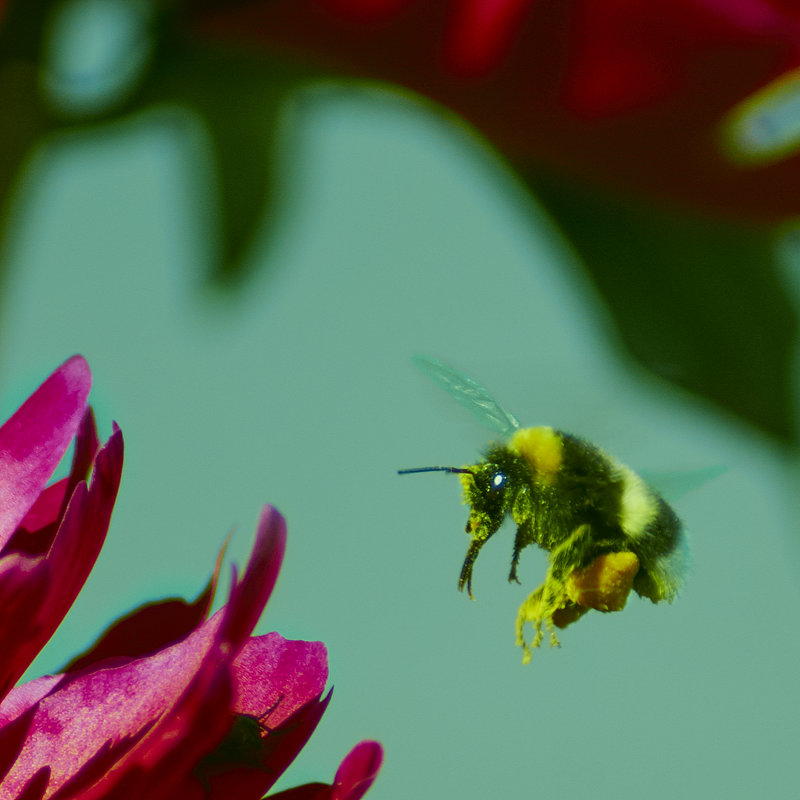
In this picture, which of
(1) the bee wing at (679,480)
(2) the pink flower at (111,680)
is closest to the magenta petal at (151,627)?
(2) the pink flower at (111,680)

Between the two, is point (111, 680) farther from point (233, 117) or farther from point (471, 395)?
point (233, 117)

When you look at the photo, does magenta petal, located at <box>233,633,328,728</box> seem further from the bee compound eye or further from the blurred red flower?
the blurred red flower

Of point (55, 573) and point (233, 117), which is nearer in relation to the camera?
point (55, 573)

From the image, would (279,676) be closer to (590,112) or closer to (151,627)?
(151,627)

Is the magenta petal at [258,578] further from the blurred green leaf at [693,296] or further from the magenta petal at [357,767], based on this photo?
the blurred green leaf at [693,296]

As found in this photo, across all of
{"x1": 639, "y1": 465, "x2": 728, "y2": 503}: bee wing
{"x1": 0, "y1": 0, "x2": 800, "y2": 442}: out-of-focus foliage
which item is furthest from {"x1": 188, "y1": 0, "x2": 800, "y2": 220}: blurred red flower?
{"x1": 639, "y1": 465, "x2": 728, "y2": 503}: bee wing

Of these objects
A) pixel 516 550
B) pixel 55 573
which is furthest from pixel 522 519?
pixel 55 573

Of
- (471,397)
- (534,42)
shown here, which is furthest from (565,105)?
(471,397)
